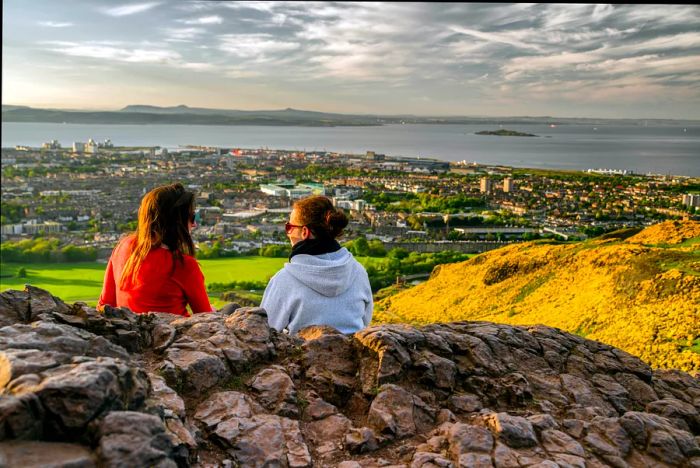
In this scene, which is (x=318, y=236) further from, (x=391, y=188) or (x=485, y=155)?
(x=485, y=155)

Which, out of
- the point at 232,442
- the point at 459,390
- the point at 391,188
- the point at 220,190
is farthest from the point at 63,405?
the point at 220,190

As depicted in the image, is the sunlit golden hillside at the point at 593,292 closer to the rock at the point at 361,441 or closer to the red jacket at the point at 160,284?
the red jacket at the point at 160,284

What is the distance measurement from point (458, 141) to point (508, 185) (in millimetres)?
4876

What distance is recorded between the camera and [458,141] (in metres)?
11.8

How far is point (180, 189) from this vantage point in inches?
101

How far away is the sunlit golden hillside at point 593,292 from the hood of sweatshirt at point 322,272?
2.43m

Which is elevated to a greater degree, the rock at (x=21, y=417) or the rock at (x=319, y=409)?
the rock at (x=21, y=417)

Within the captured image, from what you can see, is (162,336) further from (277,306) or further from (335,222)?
(335,222)

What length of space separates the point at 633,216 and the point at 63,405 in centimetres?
585

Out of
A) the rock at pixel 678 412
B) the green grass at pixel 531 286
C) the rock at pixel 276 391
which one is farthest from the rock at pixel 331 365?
the green grass at pixel 531 286

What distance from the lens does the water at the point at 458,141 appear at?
6387 millimetres

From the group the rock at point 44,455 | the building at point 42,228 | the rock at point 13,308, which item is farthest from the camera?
the building at point 42,228

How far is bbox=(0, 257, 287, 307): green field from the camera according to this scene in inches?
241

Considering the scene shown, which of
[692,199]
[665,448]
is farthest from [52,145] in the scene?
[665,448]
